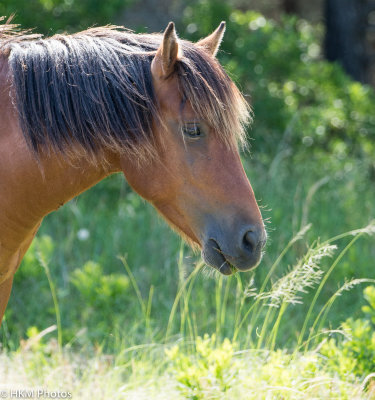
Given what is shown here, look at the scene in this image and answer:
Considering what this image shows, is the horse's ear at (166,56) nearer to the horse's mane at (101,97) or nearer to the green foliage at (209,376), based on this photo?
the horse's mane at (101,97)

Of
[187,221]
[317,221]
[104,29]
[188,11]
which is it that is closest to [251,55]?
[188,11]

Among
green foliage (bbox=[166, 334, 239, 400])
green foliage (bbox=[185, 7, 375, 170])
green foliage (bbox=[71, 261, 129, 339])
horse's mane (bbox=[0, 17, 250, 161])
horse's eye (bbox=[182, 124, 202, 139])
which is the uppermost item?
horse's mane (bbox=[0, 17, 250, 161])

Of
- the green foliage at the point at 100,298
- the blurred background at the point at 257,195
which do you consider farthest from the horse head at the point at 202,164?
the green foliage at the point at 100,298

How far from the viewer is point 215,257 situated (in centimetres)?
217

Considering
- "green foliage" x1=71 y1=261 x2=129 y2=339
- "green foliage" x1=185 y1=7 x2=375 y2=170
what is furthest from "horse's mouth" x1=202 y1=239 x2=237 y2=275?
"green foliage" x1=185 y1=7 x2=375 y2=170

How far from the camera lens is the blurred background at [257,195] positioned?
4031mm

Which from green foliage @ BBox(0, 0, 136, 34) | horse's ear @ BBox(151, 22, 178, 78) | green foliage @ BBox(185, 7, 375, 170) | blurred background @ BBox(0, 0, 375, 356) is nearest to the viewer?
horse's ear @ BBox(151, 22, 178, 78)

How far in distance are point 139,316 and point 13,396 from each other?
4.47 ft

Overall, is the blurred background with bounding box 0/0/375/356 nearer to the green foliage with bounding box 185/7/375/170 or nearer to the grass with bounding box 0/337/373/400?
the green foliage with bounding box 185/7/375/170

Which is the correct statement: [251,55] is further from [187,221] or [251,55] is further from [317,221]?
[187,221]

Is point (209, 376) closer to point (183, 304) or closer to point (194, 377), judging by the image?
point (194, 377)

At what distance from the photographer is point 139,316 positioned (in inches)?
152

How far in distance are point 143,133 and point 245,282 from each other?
224cm

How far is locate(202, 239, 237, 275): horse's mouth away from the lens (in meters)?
2.17
